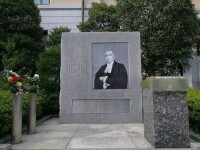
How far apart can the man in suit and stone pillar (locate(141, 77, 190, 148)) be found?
5358 mm

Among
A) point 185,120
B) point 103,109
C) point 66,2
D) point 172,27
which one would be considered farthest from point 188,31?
point 185,120

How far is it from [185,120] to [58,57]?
9943 millimetres

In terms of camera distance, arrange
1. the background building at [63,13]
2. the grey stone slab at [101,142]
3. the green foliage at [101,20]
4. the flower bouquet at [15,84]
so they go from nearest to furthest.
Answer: the grey stone slab at [101,142]
the flower bouquet at [15,84]
the green foliage at [101,20]
the background building at [63,13]

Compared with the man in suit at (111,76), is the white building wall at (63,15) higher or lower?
higher

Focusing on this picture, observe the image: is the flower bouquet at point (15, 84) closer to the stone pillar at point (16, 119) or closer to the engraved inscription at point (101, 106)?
the stone pillar at point (16, 119)

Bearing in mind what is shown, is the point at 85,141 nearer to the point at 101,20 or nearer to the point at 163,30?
the point at 163,30

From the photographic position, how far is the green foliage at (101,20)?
2220 centimetres

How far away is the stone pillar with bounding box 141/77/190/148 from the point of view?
664cm

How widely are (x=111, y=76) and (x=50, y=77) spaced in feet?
14.3

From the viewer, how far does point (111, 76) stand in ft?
39.8

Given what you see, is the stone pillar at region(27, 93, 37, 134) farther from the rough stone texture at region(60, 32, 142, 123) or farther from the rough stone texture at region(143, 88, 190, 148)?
the rough stone texture at region(143, 88, 190, 148)

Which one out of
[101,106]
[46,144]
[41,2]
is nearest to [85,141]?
[46,144]

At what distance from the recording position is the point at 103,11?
2264 centimetres

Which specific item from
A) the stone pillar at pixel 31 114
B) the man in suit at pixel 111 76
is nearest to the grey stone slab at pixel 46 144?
the stone pillar at pixel 31 114
